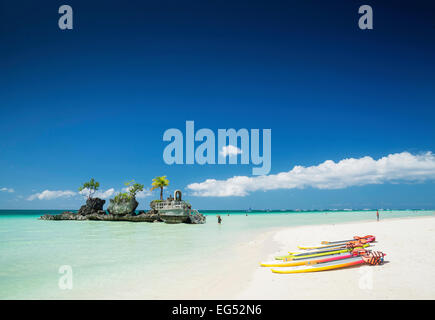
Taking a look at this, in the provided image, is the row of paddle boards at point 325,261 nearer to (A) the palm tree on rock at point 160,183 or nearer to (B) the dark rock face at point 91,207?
(A) the palm tree on rock at point 160,183

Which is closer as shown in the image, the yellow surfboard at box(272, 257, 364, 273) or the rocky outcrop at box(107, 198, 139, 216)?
the yellow surfboard at box(272, 257, 364, 273)

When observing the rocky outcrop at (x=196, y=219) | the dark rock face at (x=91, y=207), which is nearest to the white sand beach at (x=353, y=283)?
the rocky outcrop at (x=196, y=219)

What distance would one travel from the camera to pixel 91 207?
72.5 metres

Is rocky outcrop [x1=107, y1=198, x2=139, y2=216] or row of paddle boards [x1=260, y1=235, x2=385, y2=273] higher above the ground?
row of paddle boards [x1=260, y1=235, x2=385, y2=273]

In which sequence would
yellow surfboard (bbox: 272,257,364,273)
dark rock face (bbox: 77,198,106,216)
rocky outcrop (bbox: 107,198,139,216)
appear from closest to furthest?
1. yellow surfboard (bbox: 272,257,364,273)
2. rocky outcrop (bbox: 107,198,139,216)
3. dark rock face (bbox: 77,198,106,216)

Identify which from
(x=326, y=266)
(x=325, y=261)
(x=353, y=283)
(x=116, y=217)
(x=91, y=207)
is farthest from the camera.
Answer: (x=91, y=207)

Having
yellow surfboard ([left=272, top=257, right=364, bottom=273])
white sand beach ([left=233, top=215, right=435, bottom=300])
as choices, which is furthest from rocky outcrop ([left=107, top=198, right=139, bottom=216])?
yellow surfboard ([left=272, top=257, right=364, bottom=273])

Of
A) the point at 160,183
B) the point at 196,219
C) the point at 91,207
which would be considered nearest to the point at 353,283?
the point at 196,219

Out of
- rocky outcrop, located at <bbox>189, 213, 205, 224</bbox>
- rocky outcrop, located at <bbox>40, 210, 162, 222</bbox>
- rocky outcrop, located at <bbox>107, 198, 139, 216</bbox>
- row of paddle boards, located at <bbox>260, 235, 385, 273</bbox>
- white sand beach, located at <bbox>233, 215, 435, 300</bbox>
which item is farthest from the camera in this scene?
rocky outcrop, located at <bbox>107, 198, 139, 216</bbox>

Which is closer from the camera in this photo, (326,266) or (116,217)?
(326,266)

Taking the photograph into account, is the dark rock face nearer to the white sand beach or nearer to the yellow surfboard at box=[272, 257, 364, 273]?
the white sand beach

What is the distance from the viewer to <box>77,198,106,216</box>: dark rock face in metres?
71.9

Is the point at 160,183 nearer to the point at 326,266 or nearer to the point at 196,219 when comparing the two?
the point at 196,219
